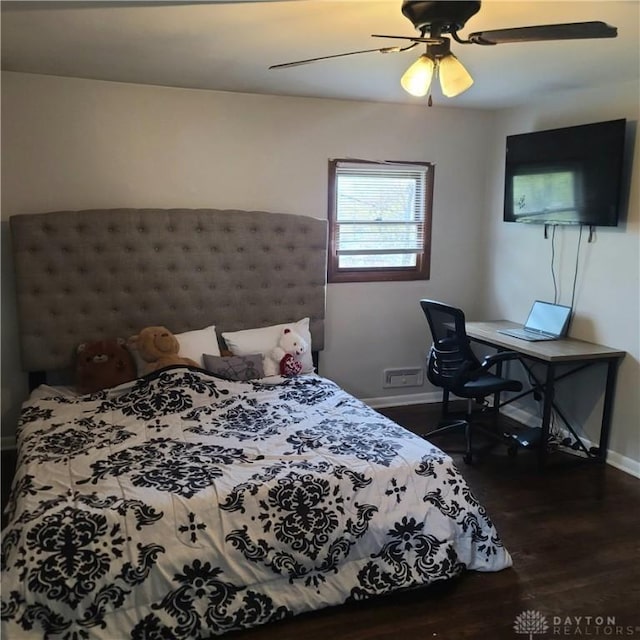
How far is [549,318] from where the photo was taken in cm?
407

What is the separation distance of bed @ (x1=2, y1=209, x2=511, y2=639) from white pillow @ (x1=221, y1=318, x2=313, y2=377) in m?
0.21

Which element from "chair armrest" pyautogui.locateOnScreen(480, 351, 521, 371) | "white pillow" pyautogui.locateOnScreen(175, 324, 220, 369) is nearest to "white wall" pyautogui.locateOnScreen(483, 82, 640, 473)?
"chair armrest" pyautogui.locateOnScreen(480, 351, 521, 371)

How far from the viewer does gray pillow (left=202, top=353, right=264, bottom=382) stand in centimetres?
361

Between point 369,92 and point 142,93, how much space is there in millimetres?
1437

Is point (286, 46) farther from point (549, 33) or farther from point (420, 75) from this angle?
point (549, 33)

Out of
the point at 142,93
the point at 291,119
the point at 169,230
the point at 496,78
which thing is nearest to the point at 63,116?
the point at 142,93

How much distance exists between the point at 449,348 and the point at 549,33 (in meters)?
2.10

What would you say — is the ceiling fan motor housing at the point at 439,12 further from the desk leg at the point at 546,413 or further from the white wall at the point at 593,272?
the desk leg at the point at 546,413

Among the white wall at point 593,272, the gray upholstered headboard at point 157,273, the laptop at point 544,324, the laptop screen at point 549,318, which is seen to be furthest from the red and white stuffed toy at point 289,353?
the white wall at point 593,272

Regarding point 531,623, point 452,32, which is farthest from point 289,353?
point 452,32

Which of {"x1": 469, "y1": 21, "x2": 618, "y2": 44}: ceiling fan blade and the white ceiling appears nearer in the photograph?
{"x1": 469, "y1": 21, "x2": 618, "y2": 44}: ceiling fan blade

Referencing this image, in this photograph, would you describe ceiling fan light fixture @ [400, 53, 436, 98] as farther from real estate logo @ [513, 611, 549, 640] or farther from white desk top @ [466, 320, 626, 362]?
real estate logo @ [513, 611, 549, 640]

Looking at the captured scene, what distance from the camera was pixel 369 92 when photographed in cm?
391

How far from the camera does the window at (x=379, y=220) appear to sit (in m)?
4.38
